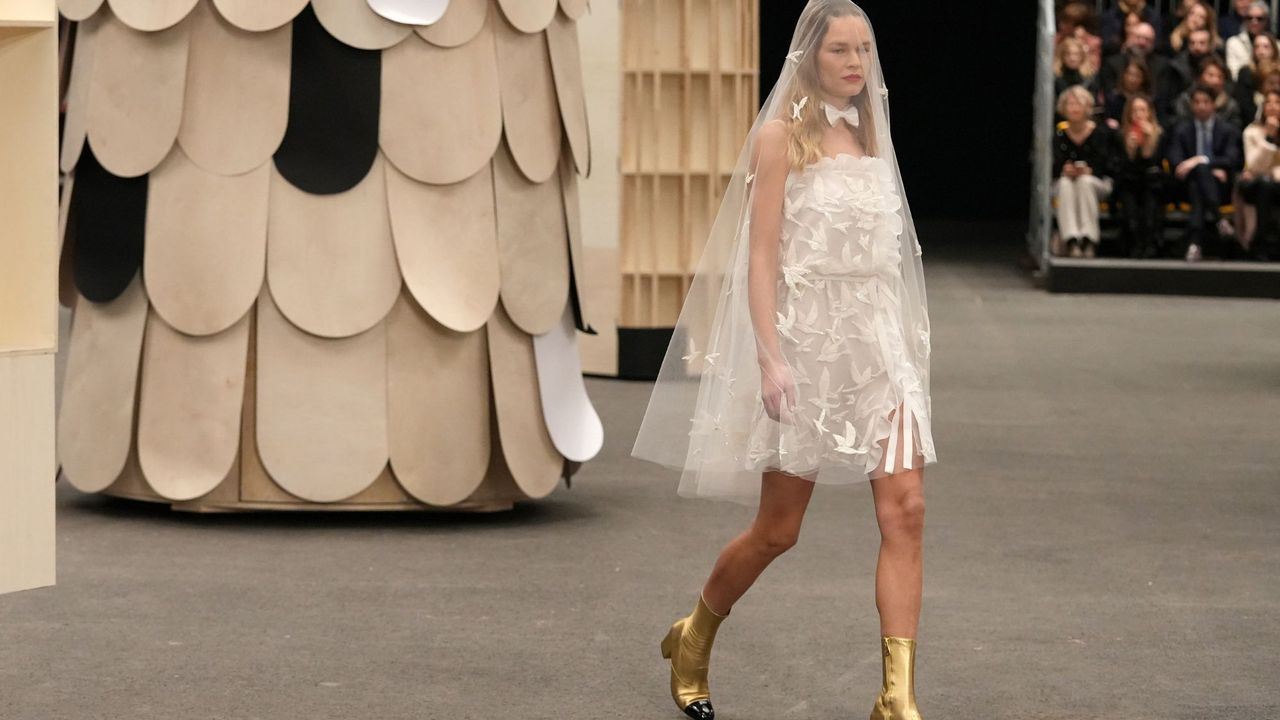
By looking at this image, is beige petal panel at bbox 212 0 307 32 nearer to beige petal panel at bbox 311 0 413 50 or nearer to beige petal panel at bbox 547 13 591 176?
beige petal panel at bbox 311 0 413 50

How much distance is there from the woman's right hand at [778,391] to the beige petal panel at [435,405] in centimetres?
235

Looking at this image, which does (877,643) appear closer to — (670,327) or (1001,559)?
(1001,559)

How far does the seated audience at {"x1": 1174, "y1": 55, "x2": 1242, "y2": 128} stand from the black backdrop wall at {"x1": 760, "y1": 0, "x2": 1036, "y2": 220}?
688 cm

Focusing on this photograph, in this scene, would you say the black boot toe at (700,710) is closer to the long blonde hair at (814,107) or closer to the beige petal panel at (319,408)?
the long blonde hair at (814,107)

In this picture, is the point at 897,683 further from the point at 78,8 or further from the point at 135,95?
the point at 78,8

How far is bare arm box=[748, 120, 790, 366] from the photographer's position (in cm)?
408

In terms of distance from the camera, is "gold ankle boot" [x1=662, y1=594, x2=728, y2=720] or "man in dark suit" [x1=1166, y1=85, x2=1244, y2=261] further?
"man in dark suit" [x1=1166, y1=85, x2=1244, y2=261]

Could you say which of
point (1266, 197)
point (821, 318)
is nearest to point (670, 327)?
point (821, 318)

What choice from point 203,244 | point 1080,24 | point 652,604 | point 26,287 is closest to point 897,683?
point 652,604

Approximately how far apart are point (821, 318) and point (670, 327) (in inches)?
245

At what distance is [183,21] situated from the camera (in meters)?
6.07

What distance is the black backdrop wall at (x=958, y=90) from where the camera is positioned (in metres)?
23.7

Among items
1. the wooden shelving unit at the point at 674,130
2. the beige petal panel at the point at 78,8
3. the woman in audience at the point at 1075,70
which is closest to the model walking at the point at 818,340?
the beige petal panel at the point at 78,8

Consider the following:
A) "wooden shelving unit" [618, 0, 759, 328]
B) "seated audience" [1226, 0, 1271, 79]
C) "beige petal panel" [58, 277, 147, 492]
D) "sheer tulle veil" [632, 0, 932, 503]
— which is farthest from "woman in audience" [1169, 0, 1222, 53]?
"sheer tulle veil" [632, 0, 932, 503]
